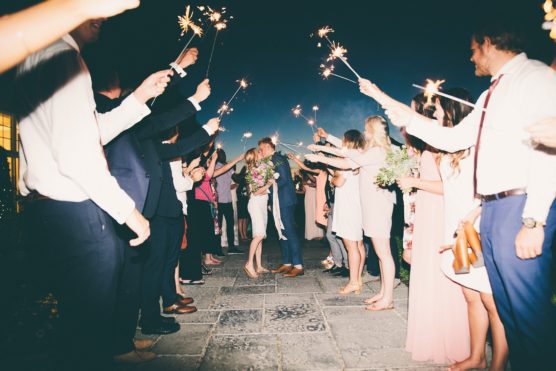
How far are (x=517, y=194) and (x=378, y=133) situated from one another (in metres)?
2.56


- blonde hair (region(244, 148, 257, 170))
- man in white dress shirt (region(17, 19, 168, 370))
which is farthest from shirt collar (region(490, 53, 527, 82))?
blonde hair (region(244, 148, 257, 170))

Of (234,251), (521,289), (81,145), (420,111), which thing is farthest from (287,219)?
(81,145)

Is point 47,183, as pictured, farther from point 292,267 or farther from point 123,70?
point 292,267

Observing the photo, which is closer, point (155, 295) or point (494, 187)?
point (494, 187)

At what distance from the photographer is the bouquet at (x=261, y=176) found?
6.14 m

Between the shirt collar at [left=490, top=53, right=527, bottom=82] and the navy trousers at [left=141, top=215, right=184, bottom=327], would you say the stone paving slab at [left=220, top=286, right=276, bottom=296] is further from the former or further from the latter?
the shirt collar at [left=490, top=53, right=527, bottom=82]

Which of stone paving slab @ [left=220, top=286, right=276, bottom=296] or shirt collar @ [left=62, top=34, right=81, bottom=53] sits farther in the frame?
stone paving slab @ [left=220, top=286, right=276, bottom=296]

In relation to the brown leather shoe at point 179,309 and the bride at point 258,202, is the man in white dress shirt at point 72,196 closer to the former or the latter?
the brown leather shoe at point 179,309

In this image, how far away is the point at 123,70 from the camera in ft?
11.2

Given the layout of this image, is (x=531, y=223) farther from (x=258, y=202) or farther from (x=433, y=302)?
(x=258, y=202)

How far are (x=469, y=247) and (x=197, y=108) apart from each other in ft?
9.91

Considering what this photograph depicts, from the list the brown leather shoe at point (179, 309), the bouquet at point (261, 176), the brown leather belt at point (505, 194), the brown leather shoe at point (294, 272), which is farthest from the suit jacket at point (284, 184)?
the brown leather belt at point (505, 194)

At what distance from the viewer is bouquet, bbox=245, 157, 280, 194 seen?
6.14 meters

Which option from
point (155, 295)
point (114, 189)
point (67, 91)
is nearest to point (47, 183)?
point (114, 189)
